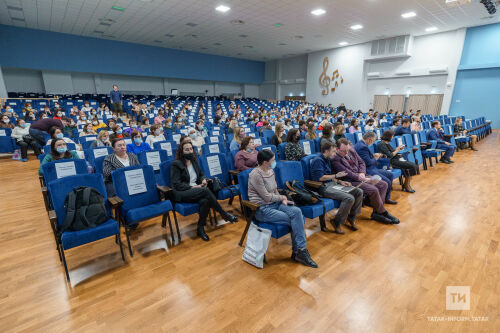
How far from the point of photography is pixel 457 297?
1.98 metres

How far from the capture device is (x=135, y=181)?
272cm

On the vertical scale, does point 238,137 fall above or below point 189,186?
above

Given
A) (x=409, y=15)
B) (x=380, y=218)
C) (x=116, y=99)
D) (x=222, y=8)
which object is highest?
(x=222, y=8)

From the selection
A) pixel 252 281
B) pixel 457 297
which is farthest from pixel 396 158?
pixel 252 281

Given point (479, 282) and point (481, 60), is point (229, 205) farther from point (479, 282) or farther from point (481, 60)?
point (481, 60)

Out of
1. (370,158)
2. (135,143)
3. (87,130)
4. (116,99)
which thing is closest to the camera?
(370,158)

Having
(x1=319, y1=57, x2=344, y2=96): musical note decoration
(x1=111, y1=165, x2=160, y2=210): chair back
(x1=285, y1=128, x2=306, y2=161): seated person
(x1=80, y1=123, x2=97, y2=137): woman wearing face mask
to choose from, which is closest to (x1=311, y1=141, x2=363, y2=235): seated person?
(x1=285, y1=128, x2=306, y2=161): seated person

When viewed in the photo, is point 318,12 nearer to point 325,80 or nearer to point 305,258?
point 325,80

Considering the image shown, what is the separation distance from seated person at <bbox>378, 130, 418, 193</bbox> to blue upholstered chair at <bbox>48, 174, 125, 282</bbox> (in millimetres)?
4283

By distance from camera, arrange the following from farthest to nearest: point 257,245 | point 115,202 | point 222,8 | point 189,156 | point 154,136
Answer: point 222,8
point 154,136
point 189,156
point 115,202
point 257,245

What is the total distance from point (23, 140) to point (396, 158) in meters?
8.87

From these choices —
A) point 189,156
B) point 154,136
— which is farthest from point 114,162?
point 154,136

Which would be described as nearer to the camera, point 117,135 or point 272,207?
point 272,207

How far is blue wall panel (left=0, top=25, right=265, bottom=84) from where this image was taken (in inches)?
451
